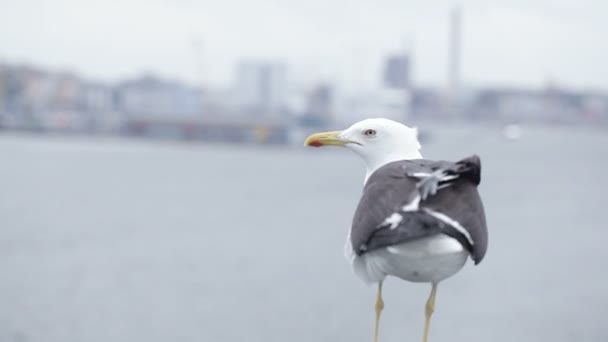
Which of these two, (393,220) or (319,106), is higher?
(393,220)

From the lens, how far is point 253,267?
25484 millimetres

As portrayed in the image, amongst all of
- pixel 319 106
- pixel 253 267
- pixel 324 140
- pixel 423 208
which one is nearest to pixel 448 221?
pixel 423 208

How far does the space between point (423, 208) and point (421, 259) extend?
0.60 ft

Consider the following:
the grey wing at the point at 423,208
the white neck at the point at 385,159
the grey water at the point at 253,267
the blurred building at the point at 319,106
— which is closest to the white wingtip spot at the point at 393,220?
the grey wing at the point at 423,208

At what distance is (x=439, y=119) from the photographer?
310 ft

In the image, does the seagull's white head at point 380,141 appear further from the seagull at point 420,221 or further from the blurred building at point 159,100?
the blurred building at point 159,100

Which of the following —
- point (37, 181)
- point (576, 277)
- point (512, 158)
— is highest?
point (576, 277)

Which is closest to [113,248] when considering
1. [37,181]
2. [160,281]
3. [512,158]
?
[160,281]

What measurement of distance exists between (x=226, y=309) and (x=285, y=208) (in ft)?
61.4

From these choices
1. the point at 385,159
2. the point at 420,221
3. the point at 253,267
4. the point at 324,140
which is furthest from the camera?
the point at 253,267

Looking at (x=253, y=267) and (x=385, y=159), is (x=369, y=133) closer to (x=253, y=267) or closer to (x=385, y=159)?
(x=385, y=159)

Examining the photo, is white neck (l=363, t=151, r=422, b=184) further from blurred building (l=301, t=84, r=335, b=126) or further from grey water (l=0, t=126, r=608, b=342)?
blurred building (l=301, t=84, r=335, b=126)

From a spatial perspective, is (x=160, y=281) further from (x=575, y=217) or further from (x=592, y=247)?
(x=575, y=217)

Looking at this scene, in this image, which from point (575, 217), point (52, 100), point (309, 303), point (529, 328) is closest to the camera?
point (529, 328)
